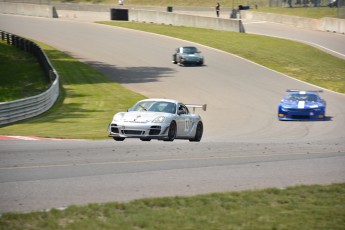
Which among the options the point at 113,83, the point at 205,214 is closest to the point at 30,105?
the point at 113,83

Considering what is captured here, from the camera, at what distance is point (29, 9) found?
80125mm

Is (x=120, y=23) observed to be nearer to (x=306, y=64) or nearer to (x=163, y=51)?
(x=163, y=51)

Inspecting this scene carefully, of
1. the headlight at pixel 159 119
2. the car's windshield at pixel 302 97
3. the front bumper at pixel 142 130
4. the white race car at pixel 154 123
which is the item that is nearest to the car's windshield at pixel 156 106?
the white race car at pixel 154 123

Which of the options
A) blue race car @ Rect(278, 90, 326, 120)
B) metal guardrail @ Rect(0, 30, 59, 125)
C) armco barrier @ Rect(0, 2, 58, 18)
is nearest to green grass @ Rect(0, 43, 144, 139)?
metal guardrail @ Rect(0, 30, 59, 125)

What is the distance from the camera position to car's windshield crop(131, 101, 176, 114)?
19844mm

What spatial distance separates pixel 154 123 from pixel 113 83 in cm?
2277

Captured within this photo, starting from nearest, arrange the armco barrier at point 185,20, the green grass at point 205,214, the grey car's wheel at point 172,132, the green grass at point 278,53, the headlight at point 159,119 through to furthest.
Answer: the green grass at point 205,214, the headlight at point 159,119, the grey car's wheel at point 172,132, the green grass at point 278,53, the armco barrier at point 185,20

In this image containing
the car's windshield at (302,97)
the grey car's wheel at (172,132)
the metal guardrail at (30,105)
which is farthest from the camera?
the car's windshield at (302,97)

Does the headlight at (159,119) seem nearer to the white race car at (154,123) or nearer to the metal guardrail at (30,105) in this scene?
the white race car at (154,123)

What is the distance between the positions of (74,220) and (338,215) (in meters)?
3.27

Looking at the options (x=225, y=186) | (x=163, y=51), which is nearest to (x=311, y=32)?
(x=163, y=51)

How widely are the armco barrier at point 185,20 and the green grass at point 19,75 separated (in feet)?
67.3

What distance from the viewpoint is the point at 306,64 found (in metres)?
49.2

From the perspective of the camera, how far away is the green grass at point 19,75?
1384 inches
